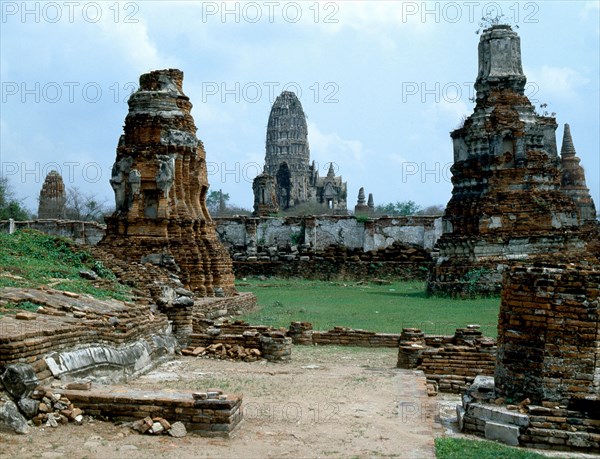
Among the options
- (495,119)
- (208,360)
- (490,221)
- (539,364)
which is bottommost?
(208,360)

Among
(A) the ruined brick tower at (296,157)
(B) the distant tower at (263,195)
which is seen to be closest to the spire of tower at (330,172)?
(A) the ruined brick tower at (296,157)

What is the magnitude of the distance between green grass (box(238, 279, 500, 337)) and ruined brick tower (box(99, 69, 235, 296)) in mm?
2031

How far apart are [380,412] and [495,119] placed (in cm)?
1484

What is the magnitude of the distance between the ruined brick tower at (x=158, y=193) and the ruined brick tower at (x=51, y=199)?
75.2ft

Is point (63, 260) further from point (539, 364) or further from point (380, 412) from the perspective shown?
point (539, 364)

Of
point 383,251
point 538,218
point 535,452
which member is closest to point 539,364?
point 535,452

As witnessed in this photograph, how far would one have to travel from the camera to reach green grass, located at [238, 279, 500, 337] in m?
13.9

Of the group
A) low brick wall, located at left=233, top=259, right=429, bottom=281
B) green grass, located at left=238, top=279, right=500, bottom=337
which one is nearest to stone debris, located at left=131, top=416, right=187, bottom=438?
green grass, located at left=238, top=279, right=500, bottom=337

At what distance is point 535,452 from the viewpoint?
5996mm

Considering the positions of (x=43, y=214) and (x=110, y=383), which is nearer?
(x=110, y=383)

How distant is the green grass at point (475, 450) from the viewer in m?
5.74

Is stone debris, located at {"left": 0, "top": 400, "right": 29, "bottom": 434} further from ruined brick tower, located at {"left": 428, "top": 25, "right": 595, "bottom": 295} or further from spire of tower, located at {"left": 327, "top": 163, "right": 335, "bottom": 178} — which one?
spire of tower, located at {"left": 327, "top": 163, "right": 335, "bottom": 178}

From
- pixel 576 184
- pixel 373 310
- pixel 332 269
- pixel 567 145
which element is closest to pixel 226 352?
pixel 373 310

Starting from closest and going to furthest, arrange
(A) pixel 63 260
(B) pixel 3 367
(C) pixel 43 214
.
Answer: (B) pixel 3 367
(A) pixel 63 260
(C) pixel 43 214
